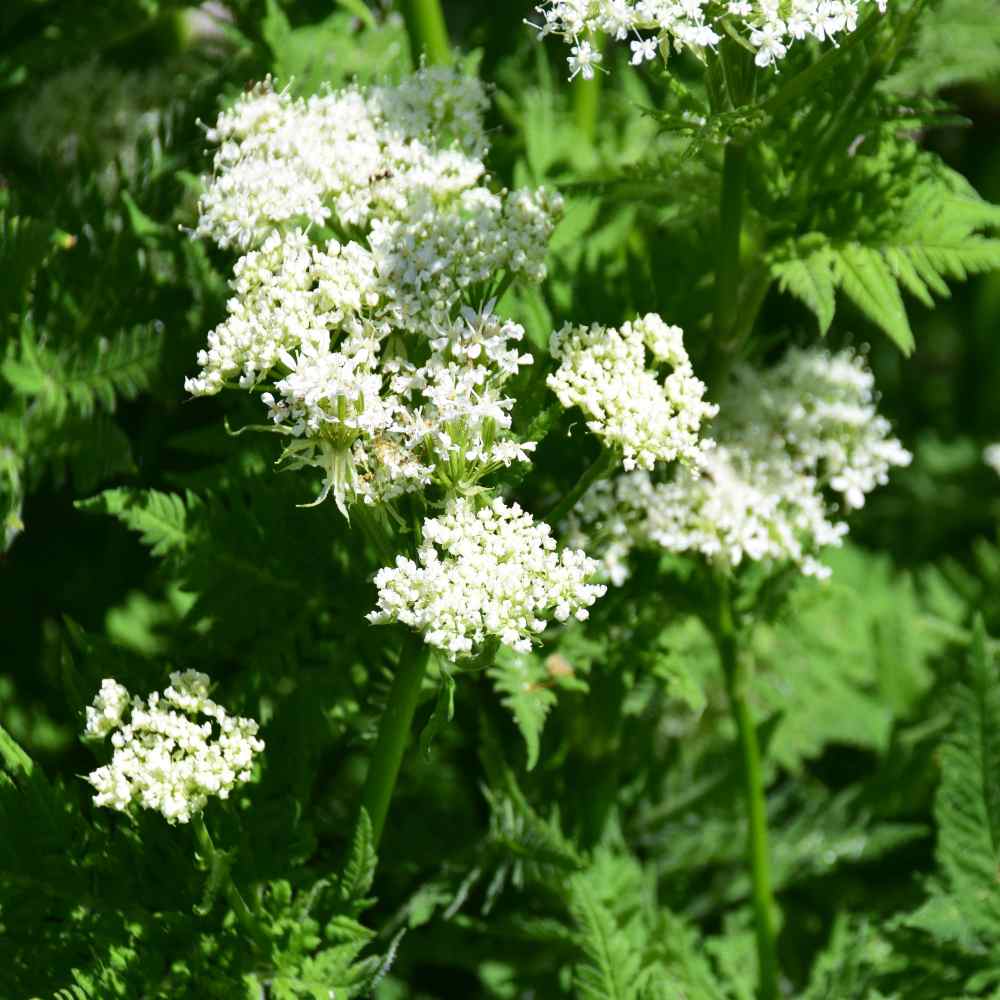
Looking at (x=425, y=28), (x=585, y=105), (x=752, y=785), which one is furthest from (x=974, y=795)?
(x=425, y=28)

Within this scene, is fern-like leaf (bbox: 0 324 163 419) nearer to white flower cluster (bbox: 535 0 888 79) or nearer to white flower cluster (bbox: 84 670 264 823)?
white flower cluster (bbox: 84 670 264 823)

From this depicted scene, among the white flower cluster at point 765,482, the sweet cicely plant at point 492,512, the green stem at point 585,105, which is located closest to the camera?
the sweet cicely plant at point 492,512

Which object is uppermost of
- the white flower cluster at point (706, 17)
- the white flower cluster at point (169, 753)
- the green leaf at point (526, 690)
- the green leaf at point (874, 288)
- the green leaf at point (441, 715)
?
the white flower cluster at point (706, 17)

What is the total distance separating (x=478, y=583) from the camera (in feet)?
5.77

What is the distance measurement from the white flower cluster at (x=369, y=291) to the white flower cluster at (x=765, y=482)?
57 centimetres

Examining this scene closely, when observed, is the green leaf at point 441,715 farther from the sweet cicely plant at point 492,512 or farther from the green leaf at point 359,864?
the green leaf at point 359,864

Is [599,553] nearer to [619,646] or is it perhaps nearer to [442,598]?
[619,646]

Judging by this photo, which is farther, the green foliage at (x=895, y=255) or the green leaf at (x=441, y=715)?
the green foliage at (x=895, y=255)

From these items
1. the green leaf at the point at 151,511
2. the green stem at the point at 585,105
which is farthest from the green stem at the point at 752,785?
the green stem at the point at 585,105

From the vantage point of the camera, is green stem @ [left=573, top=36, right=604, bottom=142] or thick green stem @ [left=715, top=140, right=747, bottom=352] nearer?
thick green stem @ [left=715, top=140, right=747, bottom=352]

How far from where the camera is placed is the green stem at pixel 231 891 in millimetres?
1846

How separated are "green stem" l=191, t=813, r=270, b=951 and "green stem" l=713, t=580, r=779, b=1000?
1.10 metres

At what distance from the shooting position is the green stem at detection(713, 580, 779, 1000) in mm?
2631

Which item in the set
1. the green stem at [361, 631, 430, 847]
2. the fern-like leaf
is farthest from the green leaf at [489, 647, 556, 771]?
the fern-like leaf
